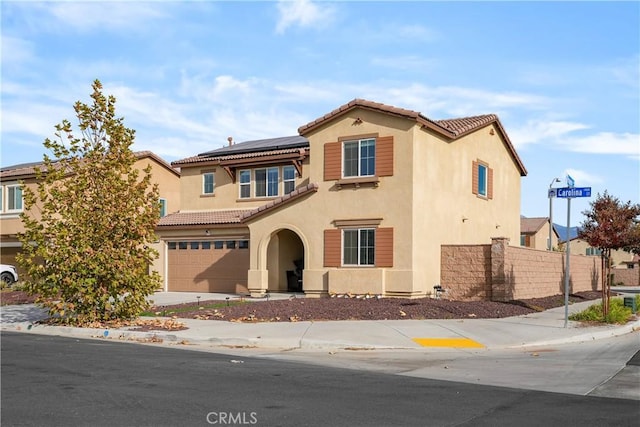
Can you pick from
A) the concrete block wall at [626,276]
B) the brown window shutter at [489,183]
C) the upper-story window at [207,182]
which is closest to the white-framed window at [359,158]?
the brown window shutter at [489,183]

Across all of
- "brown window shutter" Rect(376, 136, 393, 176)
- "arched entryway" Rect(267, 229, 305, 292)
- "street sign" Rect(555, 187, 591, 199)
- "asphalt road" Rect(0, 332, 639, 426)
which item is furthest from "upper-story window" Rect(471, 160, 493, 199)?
"asphalt road" Rect(0, 332, 639, 426)

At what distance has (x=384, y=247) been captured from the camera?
24406mm

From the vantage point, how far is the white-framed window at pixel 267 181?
3106cm

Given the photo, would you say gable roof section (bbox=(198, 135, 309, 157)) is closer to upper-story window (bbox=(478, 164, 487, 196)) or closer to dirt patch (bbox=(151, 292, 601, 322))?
upper-story window (bbox=(478, 164, 487, 196))

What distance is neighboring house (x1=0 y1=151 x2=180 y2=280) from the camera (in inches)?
1442

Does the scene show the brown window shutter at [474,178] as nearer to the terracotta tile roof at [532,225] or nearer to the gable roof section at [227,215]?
the gable roof section at [227,215]

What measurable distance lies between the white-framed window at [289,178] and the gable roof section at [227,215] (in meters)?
1.01

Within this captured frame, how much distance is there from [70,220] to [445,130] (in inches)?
544

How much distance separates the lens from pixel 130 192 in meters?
19.0

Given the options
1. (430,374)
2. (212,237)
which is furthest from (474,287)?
(430,374)

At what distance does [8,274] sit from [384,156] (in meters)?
21.7

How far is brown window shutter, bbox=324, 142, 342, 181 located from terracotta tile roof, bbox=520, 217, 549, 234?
42721 mm

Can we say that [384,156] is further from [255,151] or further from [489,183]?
[255,151]

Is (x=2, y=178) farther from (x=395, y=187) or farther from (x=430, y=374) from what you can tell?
(x=430, y=374)
